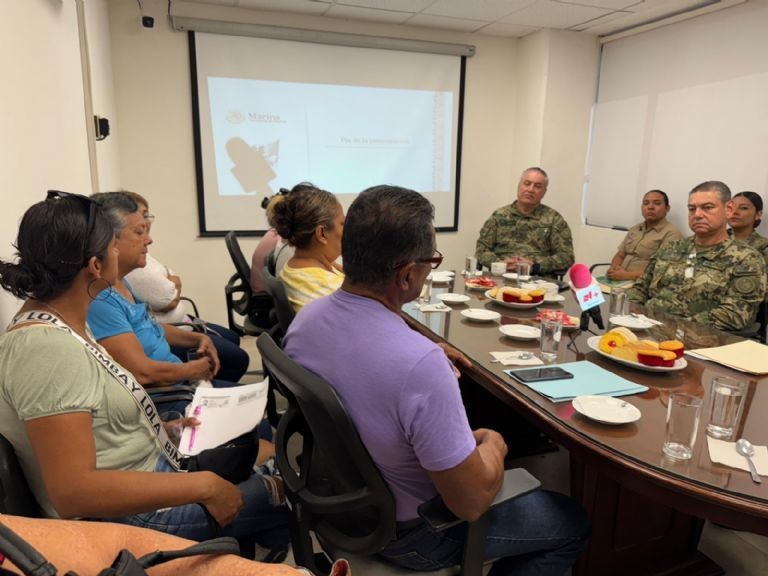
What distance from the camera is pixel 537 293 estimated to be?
7.63 ft

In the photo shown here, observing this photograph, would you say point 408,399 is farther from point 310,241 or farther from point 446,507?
point 310,241

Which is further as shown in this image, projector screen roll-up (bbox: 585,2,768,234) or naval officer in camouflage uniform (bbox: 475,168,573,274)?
naval officer in camouflage uniform (bbox: 475,168,573,274)

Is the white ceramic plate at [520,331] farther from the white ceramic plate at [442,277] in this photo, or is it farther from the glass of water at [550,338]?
the white ceramic plate at [442,277]

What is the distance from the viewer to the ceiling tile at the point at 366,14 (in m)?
3.84

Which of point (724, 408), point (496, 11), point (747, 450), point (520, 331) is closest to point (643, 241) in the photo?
point (496, 11)

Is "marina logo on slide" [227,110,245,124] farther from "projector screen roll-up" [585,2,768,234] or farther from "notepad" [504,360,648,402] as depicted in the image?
"notepad" [504,360,648,402]

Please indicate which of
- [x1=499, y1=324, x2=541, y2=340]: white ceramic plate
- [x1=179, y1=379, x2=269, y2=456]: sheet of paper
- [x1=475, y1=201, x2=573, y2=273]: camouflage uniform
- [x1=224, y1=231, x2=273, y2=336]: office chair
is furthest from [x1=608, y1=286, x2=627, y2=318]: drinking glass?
[x1=224, y1=231, x2=273, y2=336]: office chair

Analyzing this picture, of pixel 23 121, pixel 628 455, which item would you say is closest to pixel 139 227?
pixel 23 121

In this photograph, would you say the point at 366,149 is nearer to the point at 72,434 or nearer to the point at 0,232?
the point at 0,232

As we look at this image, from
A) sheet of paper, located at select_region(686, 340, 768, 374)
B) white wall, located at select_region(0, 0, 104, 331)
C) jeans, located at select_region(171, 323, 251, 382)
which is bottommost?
jeans, located at select_region(171, 323, 251, 382)

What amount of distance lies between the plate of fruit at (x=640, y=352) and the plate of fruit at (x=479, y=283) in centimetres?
105

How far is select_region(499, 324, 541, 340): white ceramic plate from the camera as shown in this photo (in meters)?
1.84

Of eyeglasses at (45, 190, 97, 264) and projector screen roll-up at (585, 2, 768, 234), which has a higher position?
projector screen roll-up at (585, 2, 768, 234)

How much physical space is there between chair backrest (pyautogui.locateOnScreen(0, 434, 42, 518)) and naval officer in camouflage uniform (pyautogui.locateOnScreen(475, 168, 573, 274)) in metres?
3.36
